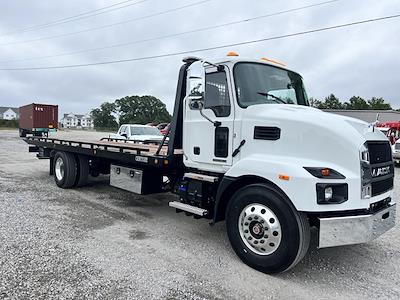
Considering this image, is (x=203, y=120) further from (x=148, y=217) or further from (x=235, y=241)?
(x=148, y=217)

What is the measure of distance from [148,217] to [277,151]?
3.14 metres

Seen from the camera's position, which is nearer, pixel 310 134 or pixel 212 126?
pixel 310 134

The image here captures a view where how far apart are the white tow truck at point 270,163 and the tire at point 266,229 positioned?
11 mm

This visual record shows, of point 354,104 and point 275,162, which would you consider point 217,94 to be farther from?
point 354,104

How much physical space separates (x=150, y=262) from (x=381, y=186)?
2.98 meters

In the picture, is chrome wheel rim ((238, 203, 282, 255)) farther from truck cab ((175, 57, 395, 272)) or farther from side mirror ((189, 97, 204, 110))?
side mirror ((189, 97, 204, 110))

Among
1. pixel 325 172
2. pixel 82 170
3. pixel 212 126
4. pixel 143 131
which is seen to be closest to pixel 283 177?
pixel 325 172

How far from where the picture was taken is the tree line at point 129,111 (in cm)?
8961

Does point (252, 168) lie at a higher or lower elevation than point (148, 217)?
higher

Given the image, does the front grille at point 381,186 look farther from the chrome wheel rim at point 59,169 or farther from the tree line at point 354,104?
the tree line at point 354,104

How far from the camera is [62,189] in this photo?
8.55 metres

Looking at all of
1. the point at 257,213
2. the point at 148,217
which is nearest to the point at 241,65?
the point at 257,213

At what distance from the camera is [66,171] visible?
332 inches

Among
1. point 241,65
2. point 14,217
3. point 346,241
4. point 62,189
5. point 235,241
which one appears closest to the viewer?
point 346,241
